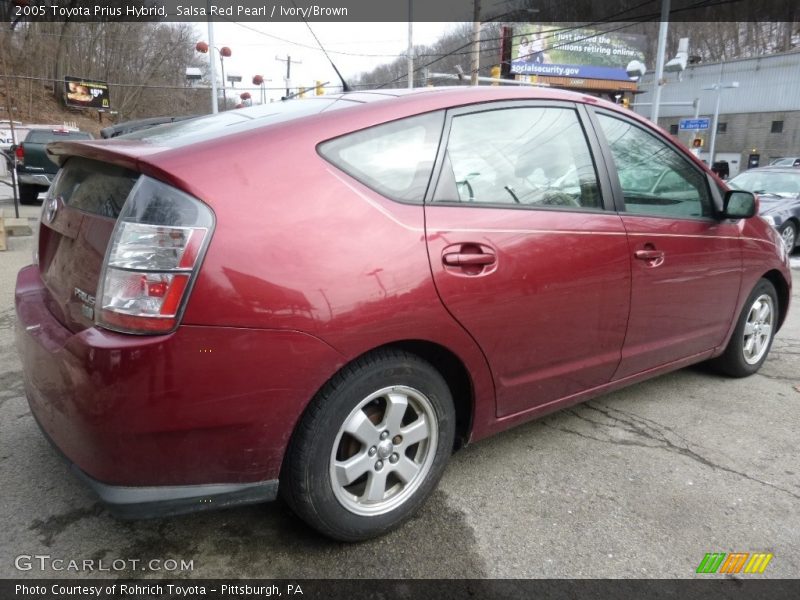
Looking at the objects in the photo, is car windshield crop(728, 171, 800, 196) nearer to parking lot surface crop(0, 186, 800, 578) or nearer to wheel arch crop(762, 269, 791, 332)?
wheel arch crop(762, 269, 791, 332)

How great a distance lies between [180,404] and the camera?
170 cm

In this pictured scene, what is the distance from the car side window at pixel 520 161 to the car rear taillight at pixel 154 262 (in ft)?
2.89

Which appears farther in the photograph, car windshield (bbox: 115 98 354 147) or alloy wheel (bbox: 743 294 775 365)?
alloy wheel (bbox: 743 294 775 365)

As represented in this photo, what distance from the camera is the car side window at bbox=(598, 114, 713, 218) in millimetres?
2874

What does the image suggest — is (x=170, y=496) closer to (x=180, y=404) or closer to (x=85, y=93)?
(x=180, y=404)

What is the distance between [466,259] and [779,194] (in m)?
10.5

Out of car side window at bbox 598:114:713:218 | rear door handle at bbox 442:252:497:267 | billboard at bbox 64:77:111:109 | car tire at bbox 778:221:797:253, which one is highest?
billboard at bbox 64:77:111:109

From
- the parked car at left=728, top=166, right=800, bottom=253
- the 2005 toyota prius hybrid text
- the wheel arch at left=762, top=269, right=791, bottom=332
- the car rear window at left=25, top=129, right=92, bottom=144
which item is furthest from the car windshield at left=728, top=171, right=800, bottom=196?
the car rear window at left=25, top=129, right=92, bottom=144

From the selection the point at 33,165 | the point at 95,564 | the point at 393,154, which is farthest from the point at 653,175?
the point at 33,165

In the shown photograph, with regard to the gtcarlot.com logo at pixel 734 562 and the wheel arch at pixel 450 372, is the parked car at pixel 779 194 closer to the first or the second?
the gtcarlot.com logo at pixel 734 562

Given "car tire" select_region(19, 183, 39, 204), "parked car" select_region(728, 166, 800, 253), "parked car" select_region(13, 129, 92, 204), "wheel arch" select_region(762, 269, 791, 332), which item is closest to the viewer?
"wheel arch" select_region(762, 269, 791, 332)

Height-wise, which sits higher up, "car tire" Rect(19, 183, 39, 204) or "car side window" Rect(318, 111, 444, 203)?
"car side window" Rect(318, 111, 444, 203)

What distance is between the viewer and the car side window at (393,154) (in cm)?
203

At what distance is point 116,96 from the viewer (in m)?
45.3
